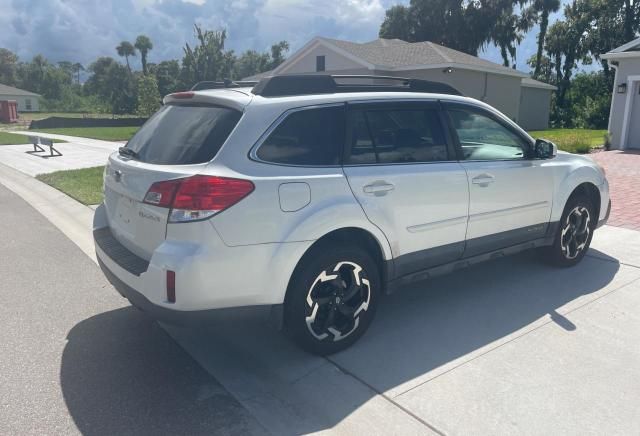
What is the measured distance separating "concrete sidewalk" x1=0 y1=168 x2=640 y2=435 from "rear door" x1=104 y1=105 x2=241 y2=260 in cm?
75

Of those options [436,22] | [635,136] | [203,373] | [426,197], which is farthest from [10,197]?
[436,22]

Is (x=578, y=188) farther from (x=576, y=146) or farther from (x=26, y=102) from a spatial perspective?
(x=26, y=102)

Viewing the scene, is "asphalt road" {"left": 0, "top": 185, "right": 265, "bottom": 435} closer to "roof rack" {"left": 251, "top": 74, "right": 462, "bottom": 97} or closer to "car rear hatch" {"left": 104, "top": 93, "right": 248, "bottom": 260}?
"car rear hatch" {"left": 104, "top": 93, "right": 248, "bottom": 260}

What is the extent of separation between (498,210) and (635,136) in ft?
51.1

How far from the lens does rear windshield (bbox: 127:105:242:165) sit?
3.12 metres

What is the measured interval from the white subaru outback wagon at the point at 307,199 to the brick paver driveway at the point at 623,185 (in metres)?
3.58

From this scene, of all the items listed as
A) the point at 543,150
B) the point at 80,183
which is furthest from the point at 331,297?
the point at 80,183

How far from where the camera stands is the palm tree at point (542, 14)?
40219 millimetres

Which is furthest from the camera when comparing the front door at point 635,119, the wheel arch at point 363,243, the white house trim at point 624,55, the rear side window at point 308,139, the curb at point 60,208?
the front door at point 635,119

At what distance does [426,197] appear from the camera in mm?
3789

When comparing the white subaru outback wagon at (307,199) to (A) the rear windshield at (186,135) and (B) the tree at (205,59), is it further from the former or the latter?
(B) the tree at (205,59)

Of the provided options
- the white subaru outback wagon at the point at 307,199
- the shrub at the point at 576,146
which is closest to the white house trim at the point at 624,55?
the shrub at the point at 576,146

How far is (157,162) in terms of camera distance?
3.29m

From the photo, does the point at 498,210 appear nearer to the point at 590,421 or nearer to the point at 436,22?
the point at 590,421
